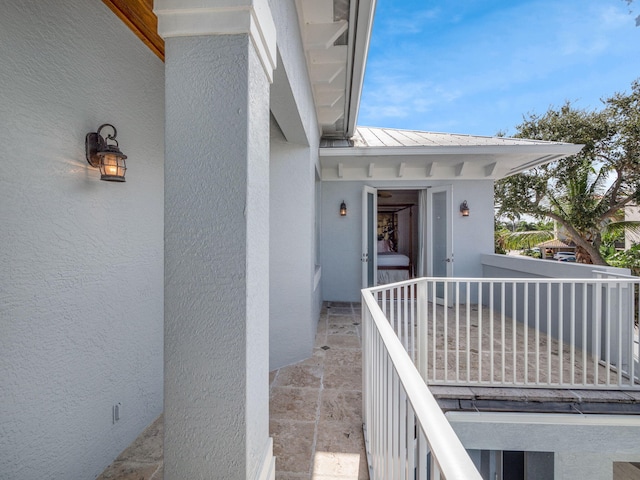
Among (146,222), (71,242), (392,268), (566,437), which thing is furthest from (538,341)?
(392,268)

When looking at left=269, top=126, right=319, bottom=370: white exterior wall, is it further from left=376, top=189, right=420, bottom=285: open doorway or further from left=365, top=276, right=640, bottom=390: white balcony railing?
left=376, top=189, right=420, bottom=285: open doorway

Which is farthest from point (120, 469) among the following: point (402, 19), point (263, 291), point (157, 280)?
point (402, 19)

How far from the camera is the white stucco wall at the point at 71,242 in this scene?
4.61ft

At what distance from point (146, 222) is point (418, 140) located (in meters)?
4.80

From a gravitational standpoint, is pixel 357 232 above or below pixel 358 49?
below

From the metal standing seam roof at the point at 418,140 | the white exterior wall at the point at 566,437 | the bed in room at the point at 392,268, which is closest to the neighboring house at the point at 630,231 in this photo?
the metal standing seam roof at the point at 418,140

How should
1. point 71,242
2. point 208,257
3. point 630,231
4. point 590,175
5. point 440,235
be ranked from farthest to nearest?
1. point 630,231
2. point 590,175
3. point 440,235
4. point 71,242
5. point 208,257

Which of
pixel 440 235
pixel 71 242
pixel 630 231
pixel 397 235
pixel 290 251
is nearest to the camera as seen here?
pixel 71 242

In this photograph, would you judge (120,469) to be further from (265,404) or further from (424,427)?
(424,427)

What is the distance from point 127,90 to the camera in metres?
2.10

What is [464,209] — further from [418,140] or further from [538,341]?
[538,341]

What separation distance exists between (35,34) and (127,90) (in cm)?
62

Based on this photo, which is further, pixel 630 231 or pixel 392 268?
pixel 630 231

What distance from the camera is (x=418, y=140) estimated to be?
17.7 ft
